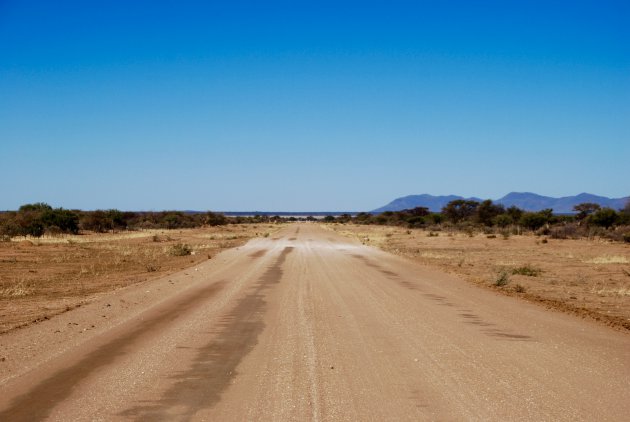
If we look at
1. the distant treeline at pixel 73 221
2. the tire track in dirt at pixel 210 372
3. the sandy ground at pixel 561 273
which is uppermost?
the distant treeline at pixel 73 221

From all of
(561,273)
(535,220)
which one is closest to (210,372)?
(561,273)

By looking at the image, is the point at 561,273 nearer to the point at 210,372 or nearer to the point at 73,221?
the point at 210,372

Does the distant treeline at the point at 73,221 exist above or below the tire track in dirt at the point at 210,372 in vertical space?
above

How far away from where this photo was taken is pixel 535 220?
66000 mm

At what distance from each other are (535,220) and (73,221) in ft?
172

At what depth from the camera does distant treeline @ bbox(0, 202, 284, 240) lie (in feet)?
163

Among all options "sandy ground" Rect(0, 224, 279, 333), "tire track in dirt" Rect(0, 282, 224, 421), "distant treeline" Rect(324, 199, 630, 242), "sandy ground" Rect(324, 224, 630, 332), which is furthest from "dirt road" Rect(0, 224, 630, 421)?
"distant treeline" Rect(324, 199, 630, 242)

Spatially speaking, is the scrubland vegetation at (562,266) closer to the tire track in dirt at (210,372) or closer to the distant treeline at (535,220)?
the distant treeline at (535,220)

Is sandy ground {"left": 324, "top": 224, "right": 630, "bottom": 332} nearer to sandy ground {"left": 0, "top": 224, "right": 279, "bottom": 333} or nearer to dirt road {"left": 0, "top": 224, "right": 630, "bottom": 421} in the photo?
dirt road {"left": 0, "top": 224, "right": 630, "bottom": 421}

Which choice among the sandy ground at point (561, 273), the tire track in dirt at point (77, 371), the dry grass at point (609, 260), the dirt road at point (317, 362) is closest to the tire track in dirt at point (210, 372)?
the dirt road at point (317, 362)

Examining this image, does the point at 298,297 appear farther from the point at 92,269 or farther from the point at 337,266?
the point at 92,269

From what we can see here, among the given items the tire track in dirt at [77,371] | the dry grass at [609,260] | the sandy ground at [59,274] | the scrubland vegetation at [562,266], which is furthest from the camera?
the dry grass at [609,260]

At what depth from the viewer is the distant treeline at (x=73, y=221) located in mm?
49600

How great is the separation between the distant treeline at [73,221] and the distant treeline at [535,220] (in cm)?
4076
